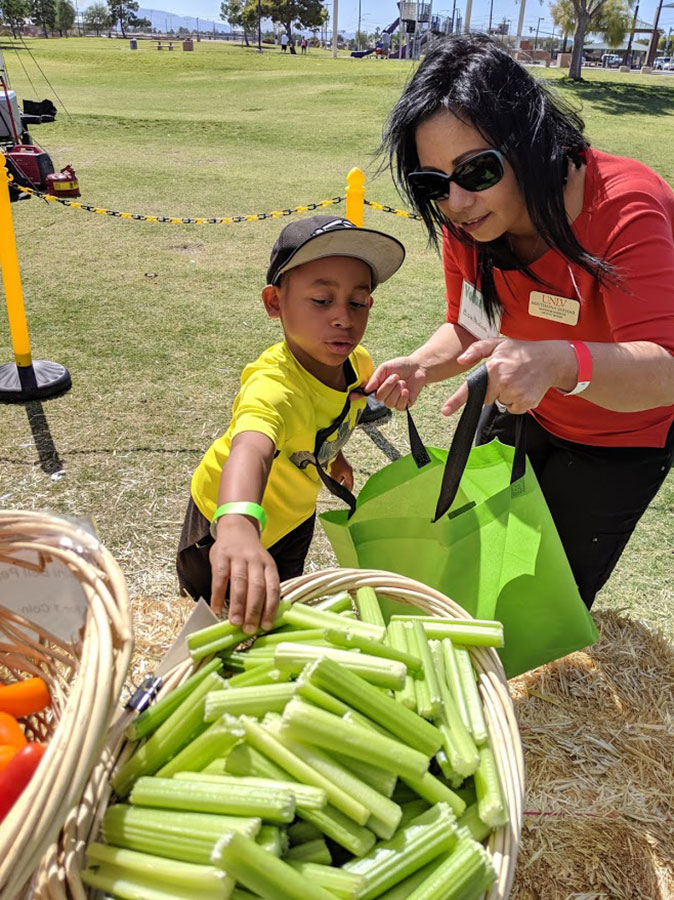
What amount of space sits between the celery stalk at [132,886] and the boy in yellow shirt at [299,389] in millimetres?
808

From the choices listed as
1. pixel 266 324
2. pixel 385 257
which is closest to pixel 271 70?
pixel 266 324

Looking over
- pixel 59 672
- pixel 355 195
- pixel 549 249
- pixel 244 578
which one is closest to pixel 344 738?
pixel 244 578

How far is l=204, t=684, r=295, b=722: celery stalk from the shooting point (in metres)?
1.52

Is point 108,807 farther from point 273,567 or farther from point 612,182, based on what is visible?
point 612,182

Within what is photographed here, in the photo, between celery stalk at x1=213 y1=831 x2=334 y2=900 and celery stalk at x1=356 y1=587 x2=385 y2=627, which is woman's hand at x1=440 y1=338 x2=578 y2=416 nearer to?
celery stalk at x1=356 y1=587 x2=385 y2=627

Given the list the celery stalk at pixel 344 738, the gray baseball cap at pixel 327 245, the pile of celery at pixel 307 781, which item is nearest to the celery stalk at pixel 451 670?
the pile of celery at pixel 307 781

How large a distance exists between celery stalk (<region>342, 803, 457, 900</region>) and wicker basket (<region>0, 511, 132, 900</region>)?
1.88 ft

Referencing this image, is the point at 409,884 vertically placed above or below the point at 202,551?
above

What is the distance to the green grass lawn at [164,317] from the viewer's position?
162 inches

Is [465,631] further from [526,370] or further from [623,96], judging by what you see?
[623,96]

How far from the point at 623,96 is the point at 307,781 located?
37796 mm

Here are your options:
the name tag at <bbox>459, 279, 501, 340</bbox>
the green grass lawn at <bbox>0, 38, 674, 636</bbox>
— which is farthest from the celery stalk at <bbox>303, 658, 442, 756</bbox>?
the green grass lawn at <bbox>0, 38, 674, 636</bbox>

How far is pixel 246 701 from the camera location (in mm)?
1523

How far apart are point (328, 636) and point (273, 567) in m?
0.21
